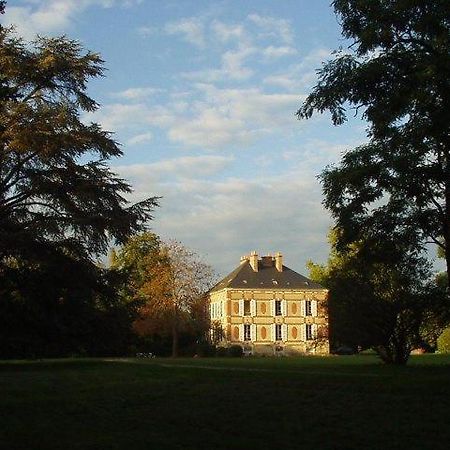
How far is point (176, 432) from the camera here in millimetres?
10133

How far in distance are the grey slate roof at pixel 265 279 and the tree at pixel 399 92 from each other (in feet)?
202

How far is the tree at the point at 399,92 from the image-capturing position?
16188 millimetres

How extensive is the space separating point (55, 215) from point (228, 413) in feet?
57.9

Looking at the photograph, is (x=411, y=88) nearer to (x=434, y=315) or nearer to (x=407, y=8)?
(x=407, y=8)

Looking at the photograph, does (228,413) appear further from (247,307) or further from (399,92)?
(247,307)

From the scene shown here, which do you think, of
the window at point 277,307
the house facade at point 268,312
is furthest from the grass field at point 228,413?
the window at point 277,307

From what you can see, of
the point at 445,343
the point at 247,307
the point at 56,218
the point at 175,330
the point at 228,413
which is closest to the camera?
the point at 228,413

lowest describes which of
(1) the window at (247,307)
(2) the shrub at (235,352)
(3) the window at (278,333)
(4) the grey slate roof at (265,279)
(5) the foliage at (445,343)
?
(2) the shrub at (235,352)

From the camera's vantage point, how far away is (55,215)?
2781 centimetres

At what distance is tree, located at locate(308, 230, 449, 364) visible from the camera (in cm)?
2853

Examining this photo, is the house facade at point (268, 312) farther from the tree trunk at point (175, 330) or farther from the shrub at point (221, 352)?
the shrub at point (221, 352)

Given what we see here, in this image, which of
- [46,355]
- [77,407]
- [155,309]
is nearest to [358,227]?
[77,407]

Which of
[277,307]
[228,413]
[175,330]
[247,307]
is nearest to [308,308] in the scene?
[277,307]

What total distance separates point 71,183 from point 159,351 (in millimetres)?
36887
